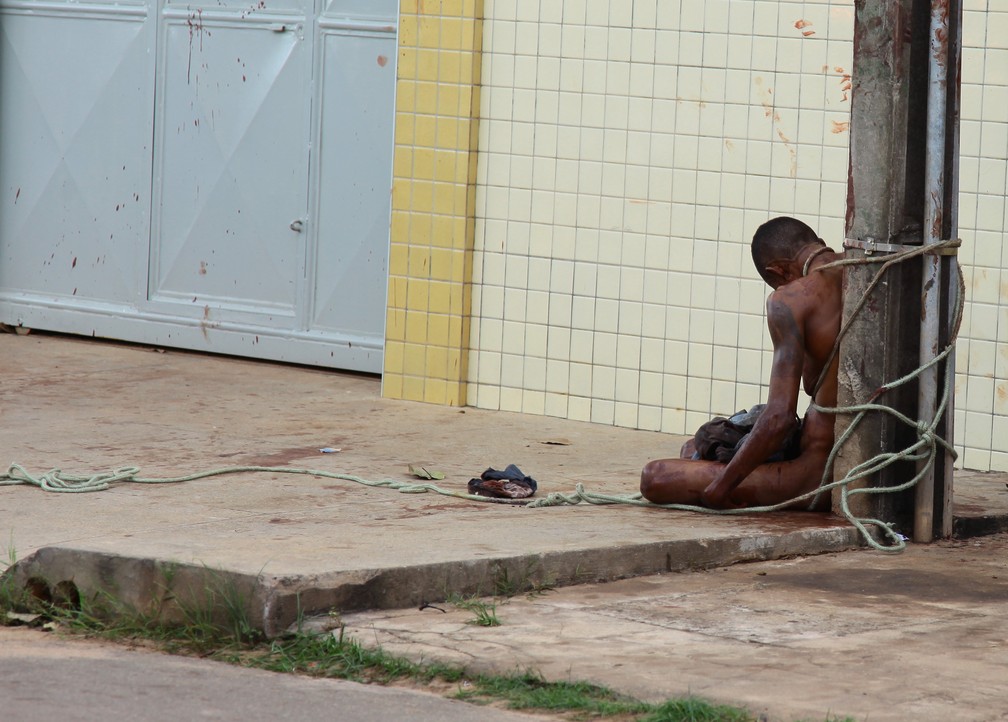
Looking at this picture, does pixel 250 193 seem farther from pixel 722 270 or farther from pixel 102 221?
pixel 722 270

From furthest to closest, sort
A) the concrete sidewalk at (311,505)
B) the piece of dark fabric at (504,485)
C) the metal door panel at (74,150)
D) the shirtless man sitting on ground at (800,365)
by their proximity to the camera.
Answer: the metal door panel at (74,150) < the piece of dark fabric at (504,485) < the shirtless man sitting on ground at (800,365) < the concrete sidewalk at (311,505)

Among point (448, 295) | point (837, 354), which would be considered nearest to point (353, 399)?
point (448, 295)

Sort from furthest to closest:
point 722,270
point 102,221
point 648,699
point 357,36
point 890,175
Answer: point 102,221, point 357,36, point 722,270, point 890,175, point 648,699

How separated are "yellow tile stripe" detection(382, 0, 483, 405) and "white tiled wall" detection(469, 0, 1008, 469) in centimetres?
9

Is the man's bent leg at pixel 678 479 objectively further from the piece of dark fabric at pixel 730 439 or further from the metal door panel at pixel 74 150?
the metal door panel at pixel 74 150

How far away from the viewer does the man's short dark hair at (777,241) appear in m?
6.92

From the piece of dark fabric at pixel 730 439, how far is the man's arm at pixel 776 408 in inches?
7.4

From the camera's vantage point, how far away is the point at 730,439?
277 inches

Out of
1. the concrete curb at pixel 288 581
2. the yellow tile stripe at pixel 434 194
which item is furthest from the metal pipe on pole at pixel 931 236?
the yellow tile stripe at pixel 434 194

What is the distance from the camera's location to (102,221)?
11.4 meters

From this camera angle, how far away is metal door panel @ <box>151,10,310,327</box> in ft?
34.6

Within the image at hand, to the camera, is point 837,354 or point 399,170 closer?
point 837,354

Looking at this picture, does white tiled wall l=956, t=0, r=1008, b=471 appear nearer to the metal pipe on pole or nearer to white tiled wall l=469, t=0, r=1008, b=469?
white tiled wall l=469, t=0, r=1008, b=469

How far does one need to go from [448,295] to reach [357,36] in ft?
5.66
